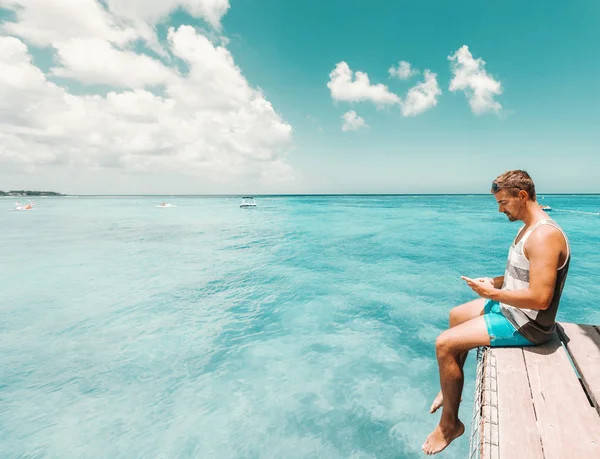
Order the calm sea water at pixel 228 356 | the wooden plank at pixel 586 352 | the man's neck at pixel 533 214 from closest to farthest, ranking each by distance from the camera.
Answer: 1. the wooden plank at pixel 586 352
2. the man's neck at pixel 533 214
3. the calm sea water at pixel 228 356

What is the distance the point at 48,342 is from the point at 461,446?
35.5 feet

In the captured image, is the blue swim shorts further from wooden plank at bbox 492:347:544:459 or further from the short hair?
the short hair

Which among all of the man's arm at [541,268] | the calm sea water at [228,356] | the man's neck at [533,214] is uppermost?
the man's neck at [533,214]

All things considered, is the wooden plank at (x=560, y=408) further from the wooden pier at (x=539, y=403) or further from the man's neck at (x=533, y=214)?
the man's neck at (x=533, y=214)

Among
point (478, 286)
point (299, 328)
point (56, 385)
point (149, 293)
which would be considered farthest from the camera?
point (149, 293)

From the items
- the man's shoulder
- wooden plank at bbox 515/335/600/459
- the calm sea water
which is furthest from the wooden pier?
the calm sea water

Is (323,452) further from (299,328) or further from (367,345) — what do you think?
(299,328)

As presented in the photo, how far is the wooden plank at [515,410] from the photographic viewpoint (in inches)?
85.8

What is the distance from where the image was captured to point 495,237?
27.8 m

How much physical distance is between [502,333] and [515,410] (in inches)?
33.2

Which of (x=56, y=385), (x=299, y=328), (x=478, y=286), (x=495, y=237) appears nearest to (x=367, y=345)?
(x=299, y=328)

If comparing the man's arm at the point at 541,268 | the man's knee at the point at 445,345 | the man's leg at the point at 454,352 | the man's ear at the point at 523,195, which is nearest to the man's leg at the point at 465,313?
the man's leg at the point at 454,352

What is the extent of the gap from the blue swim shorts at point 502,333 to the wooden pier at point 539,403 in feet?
0.25

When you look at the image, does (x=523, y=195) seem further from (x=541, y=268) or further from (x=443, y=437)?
(x=443, y=437)
